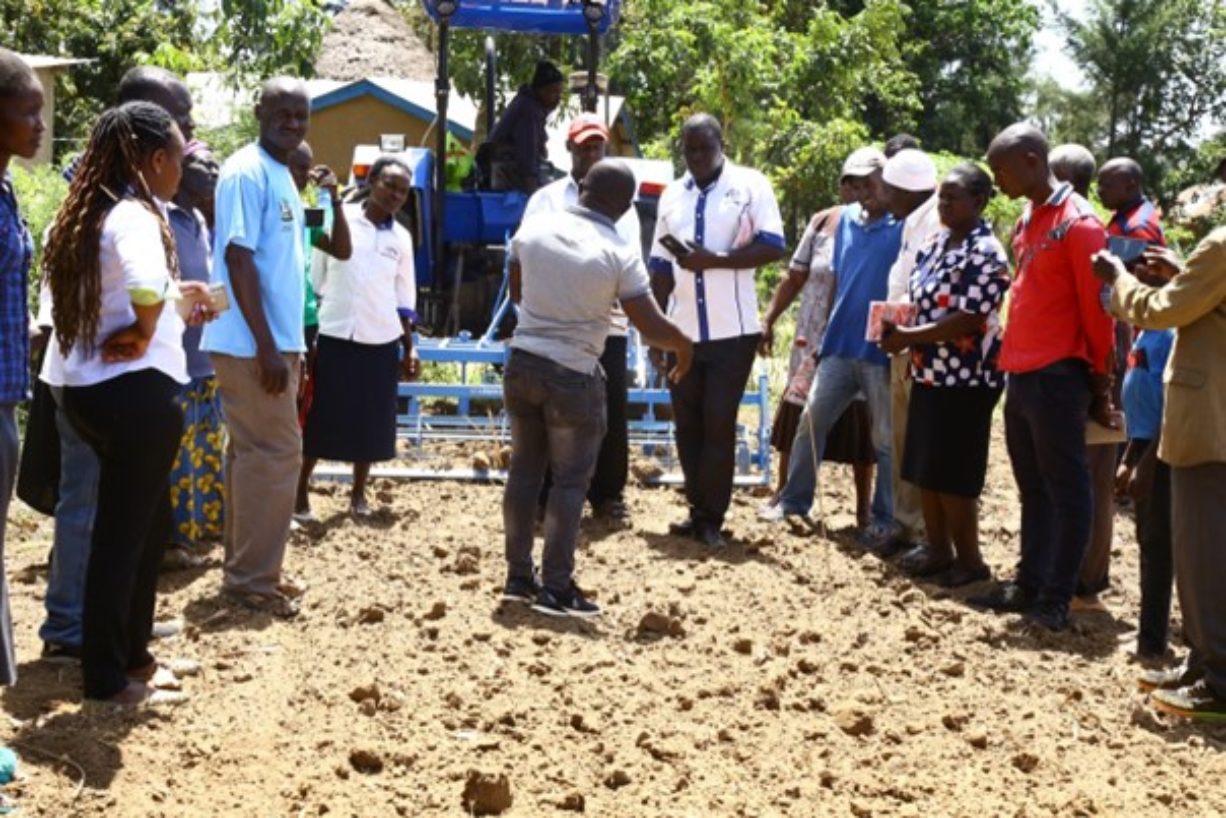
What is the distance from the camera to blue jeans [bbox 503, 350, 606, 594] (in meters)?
6.58

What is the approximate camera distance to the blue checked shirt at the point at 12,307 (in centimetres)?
454

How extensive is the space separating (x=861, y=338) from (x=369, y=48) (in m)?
19.3

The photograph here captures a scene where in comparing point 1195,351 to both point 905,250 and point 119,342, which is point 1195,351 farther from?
point 119,342

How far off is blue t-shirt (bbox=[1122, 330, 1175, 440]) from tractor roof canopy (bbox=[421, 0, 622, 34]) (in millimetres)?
5769

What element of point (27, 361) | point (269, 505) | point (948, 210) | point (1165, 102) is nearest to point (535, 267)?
point (269, 505)

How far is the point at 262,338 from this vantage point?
615 centimetres

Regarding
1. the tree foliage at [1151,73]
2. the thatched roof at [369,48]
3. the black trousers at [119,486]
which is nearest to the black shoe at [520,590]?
the black trousers at [119,486]

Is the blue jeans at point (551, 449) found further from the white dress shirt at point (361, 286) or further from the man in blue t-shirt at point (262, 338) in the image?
the white dress shirt at point (361, 286)

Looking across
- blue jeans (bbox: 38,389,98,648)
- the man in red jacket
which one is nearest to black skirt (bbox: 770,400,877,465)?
the man in red jacket

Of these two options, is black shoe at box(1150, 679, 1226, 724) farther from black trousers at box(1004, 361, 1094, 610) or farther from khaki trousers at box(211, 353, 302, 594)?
khaki trousers at box(211, 353, 302, 594)

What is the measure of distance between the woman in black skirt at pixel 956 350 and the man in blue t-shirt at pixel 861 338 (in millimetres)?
711

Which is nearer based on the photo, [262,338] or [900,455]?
[262,338]

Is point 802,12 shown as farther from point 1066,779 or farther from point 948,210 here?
point 1066,779

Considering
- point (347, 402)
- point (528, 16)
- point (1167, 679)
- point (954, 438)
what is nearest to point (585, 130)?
point (347, 402)
